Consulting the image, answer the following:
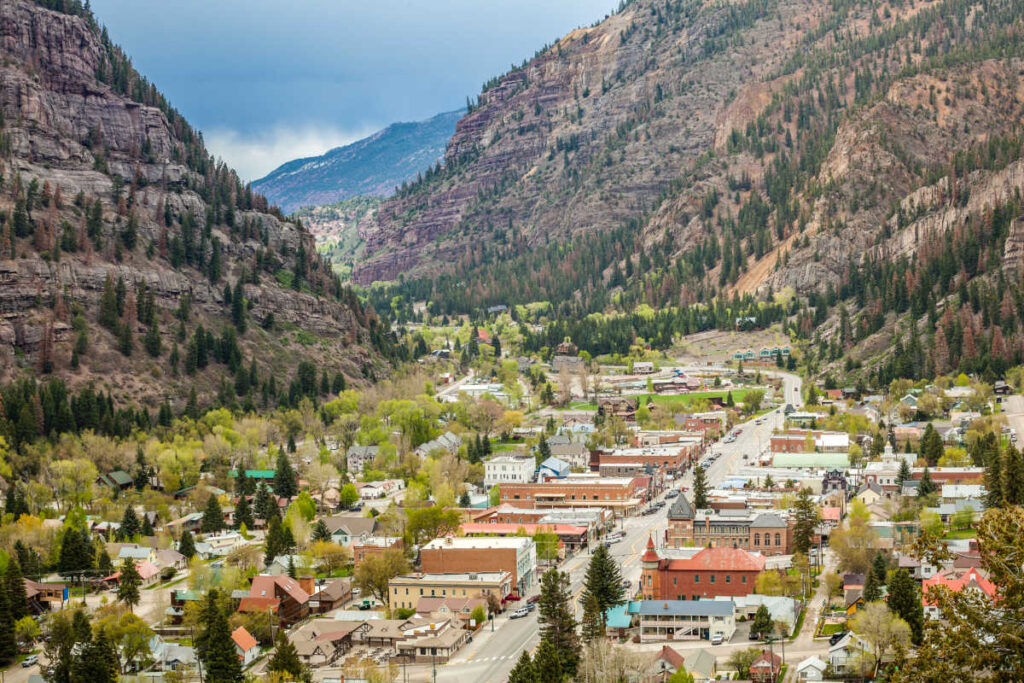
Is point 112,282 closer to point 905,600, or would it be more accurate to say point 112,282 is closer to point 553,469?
point 553,469

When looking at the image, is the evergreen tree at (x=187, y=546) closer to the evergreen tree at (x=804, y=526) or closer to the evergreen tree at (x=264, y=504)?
the evergreen tree at (x=264, y=504)

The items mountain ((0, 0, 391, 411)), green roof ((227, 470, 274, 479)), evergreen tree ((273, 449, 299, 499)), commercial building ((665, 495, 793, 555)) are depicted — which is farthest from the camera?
mountain ((0, 0, 391, 411))

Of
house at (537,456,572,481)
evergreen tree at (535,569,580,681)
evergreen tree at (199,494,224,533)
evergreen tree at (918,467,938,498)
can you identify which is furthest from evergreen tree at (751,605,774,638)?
house at (537,456,572,481)

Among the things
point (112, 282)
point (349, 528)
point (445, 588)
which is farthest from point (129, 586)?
point (112, 282)

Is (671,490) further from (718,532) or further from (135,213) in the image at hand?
(135,213)

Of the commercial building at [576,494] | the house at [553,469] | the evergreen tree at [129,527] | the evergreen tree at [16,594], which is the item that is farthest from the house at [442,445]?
the evergreen tree at [16,594]

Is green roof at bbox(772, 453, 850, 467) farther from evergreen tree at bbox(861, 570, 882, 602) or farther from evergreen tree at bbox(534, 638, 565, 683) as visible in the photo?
evergreen tree at bbox(534, 638, 565, 683)
